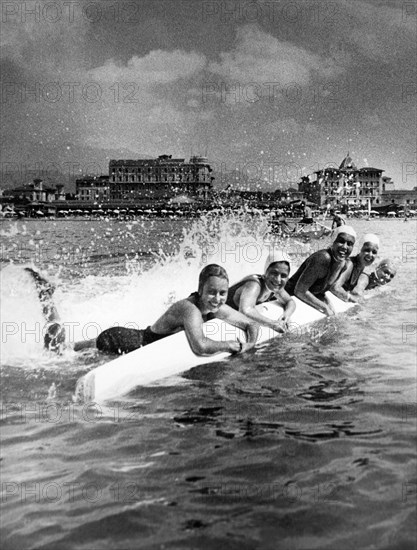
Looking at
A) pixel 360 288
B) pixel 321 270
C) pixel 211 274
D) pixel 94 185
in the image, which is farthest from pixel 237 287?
pixel 94 185

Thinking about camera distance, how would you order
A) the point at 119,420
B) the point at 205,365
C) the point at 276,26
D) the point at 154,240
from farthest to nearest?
the point at 154,240 → the point at 276,26 → the point at 205,365 → the point at 119,420

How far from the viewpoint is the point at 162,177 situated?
447 inches

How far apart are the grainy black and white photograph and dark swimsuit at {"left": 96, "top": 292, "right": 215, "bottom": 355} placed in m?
0.02

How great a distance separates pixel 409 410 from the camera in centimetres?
455

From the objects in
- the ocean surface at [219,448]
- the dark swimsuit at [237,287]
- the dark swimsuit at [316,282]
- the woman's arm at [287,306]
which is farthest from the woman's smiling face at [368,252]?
the dark swimsuit at [237,287]

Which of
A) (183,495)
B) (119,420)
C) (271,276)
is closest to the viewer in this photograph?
(183,495)

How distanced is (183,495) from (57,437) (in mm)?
1133

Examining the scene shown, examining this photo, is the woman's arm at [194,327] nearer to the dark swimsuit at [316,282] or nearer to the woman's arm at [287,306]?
the woman's arm at [287,306]

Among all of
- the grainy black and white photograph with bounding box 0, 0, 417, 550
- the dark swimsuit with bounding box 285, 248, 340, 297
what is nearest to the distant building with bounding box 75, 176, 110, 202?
the grainy black and white photograph with bounding box 0, 0, 417, 550

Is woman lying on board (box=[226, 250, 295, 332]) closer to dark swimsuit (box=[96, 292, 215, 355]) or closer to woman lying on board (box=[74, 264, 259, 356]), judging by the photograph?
woman lying on board (box=[74, 264, 259, 356])

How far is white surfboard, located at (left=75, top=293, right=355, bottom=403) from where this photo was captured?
4812 millimetres

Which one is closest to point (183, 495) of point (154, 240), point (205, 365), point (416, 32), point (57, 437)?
point (57, 437)

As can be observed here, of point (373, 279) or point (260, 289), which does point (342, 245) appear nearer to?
point (260, 289)

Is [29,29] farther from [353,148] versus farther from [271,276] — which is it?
[353,148]
